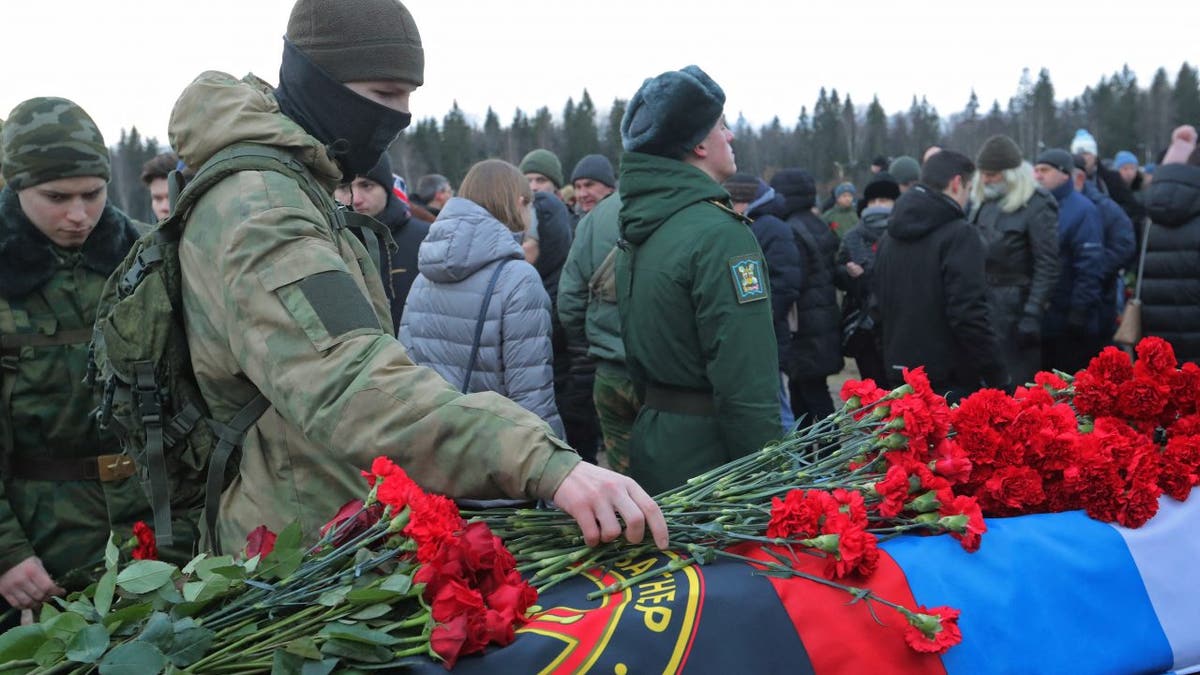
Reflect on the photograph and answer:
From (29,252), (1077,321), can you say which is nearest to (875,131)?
(1077,321)

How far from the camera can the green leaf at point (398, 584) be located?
152 cm

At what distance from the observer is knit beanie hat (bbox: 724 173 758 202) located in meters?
6.38

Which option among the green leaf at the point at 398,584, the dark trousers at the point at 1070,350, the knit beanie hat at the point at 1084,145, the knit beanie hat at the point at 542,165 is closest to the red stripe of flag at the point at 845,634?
the green leaf at the point at 398,584

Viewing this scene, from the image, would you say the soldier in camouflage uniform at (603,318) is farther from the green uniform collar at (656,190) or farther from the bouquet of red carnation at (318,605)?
the bouquet of red carnation at (318,605)

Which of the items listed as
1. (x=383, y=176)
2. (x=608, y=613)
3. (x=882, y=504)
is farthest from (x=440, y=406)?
(x=383, y=176)

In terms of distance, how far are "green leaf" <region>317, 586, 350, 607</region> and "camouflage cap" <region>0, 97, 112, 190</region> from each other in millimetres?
2298

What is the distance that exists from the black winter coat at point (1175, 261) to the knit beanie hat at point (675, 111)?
3894 mm

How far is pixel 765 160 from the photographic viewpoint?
2216 inches

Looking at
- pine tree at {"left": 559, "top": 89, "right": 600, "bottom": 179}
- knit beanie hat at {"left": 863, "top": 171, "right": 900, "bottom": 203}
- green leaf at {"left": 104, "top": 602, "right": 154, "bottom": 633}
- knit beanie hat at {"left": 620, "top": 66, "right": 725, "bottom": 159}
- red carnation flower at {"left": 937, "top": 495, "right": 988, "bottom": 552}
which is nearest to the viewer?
green leaf at {"left": 104, "top": 602, "right": 154, "bottom": 633}

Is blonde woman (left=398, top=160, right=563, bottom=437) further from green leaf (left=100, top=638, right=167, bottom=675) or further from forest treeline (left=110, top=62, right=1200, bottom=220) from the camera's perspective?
forest treeline (left=110, top=62, right=1200, bottom=220)

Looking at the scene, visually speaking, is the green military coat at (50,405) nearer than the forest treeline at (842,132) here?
Yes

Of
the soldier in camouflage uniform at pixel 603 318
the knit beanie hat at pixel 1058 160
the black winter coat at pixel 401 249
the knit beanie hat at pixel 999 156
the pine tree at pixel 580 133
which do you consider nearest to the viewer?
the soldier in camouflage uniform at pixel 603 318

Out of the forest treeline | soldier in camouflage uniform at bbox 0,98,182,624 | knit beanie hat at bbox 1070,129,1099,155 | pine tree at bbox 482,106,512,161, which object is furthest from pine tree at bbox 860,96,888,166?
soldier in camouflage uniform at bbox 0,98,182,624

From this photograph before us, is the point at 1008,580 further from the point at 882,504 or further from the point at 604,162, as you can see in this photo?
the point at 604,162
